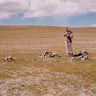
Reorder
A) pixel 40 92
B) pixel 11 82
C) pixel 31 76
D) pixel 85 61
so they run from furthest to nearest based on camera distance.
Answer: pixel 85 61
pixel 31 76
pixel 11 82
pixel 40 92

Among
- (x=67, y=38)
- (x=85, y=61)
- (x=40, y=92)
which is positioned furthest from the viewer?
(x=67, y=38)

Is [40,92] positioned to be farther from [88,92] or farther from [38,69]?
[38,69]

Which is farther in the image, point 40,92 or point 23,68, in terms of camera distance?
point 23,68

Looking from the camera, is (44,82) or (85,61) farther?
(85,61)

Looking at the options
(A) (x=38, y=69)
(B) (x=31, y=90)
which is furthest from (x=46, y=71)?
(B) (x=31, y=90)

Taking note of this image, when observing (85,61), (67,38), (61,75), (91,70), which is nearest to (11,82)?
(61,75)

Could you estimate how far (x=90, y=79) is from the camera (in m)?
29.2

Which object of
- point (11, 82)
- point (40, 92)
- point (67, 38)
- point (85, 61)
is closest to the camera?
point (40, 92)

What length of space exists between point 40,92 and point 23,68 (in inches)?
315

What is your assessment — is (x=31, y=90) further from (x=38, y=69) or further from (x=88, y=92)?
(x=38, y=69)

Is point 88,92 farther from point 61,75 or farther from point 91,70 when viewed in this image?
point 91,70

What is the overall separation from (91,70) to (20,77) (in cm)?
828

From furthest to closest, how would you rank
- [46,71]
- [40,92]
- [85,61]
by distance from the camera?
[85,61] < [46,71] < [40,92]

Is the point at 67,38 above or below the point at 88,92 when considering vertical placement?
above
